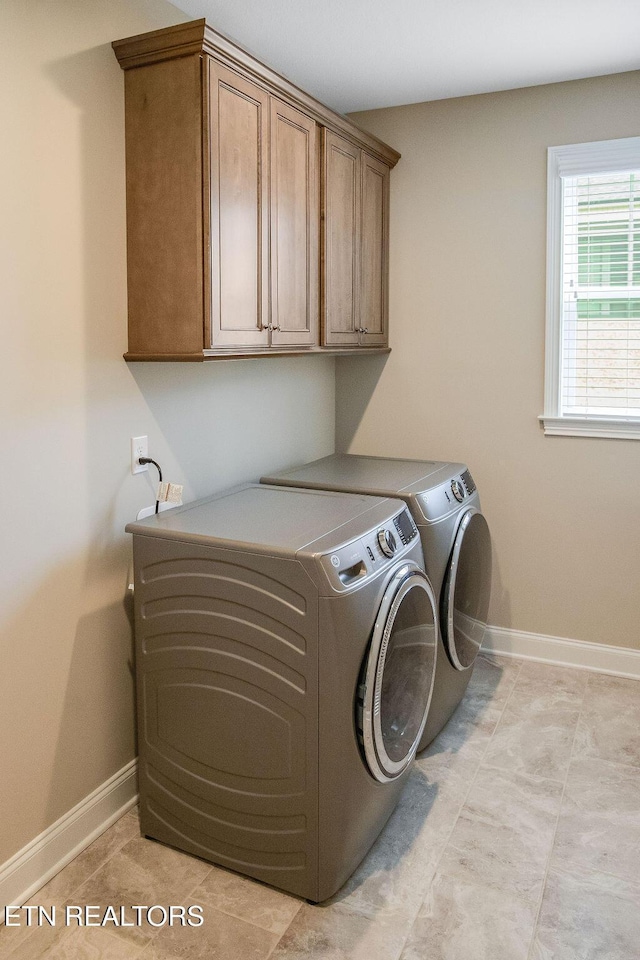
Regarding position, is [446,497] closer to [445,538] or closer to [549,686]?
[445,538]

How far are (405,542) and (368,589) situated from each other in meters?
0.34

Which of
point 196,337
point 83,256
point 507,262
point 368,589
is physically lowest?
point 368,589

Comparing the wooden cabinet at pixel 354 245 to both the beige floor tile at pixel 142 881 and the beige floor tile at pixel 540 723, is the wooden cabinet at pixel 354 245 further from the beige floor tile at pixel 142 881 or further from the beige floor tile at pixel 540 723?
the beige floor tile at pixel 142 881

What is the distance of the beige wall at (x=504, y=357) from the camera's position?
323 cm

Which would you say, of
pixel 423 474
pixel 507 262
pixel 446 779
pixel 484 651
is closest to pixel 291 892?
pixel 446 779

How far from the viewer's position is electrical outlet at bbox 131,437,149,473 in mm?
2361

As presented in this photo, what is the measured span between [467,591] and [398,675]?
2.63 ft

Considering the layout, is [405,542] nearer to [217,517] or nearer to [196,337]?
[217,517]

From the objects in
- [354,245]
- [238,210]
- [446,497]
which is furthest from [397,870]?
[354,245]

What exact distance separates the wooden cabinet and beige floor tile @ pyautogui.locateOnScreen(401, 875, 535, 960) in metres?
1.88

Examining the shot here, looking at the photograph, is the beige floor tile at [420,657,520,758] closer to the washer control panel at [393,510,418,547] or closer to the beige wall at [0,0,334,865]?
the washer control panel at [393,510,418,547]

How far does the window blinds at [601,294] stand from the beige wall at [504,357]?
0.41ft

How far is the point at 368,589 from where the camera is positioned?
1.95 m

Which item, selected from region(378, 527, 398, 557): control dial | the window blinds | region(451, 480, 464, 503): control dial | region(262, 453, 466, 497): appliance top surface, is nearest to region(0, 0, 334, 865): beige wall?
region(262, 453, 466, 497): appliance top surface
